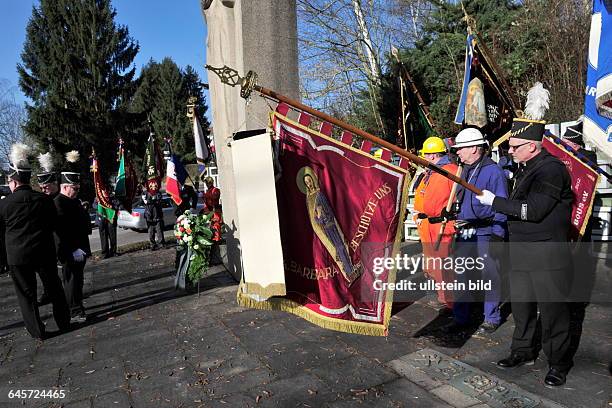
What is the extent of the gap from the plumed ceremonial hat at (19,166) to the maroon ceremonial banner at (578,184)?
6.83 metres

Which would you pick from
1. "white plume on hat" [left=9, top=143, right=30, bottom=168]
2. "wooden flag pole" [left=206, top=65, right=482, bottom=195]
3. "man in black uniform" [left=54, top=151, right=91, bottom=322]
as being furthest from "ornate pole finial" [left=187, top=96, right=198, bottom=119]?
"wooden flag pole" [left=206, top=65, right=482, bottom=195]

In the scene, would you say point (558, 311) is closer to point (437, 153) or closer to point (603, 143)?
point (603, 143)

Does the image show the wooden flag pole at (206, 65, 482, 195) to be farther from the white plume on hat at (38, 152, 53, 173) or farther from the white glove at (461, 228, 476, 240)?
the white plume on hat at (38, 152, 53, 173)

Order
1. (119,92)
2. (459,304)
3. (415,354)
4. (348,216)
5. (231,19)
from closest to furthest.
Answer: (348,216) → (415,354) → (459,304) → (231,19) → (119,92)

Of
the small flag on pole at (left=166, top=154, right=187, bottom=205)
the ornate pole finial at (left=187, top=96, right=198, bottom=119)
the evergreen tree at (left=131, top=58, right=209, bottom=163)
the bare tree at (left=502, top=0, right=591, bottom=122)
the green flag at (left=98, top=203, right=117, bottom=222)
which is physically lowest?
the green flag at (left=98, top=203, right=117, bottom=222)

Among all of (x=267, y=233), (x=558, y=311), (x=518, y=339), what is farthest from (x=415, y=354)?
(x=267, y=233)

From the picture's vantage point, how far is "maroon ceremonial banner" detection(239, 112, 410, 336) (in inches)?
144

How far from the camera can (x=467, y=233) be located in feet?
16.0

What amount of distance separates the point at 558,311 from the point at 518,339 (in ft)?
1.68

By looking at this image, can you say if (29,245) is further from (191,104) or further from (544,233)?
(544,233)

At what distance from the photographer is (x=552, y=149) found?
6.22 m

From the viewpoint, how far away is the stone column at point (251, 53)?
21.4 ft

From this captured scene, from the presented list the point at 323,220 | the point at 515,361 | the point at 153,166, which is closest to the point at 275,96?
the point at 323,220

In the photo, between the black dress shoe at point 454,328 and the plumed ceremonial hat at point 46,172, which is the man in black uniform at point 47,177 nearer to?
the plumed ceremonial hat at point 46,172
